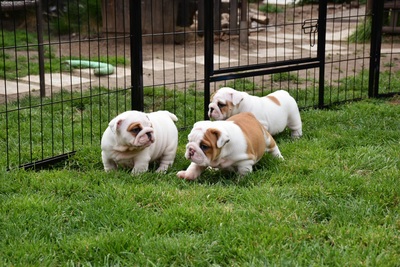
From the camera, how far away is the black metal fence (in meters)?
5.85

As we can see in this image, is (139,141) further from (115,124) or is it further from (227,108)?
(227,108)

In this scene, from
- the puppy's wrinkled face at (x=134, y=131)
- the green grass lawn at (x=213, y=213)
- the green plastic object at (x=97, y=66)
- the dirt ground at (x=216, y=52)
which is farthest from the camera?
the dirt ground at (x=216, y=52)

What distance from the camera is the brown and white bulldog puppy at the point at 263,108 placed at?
563cm

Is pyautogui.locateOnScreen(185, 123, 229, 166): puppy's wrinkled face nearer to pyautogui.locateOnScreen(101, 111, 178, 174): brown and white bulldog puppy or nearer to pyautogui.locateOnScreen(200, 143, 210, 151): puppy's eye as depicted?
pyautogui.locateOnScreen(200, 143, 210, 151): puppy's eye

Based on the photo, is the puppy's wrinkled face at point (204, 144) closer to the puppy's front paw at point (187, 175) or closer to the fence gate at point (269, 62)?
the puppy's front paw at point (187, 175)

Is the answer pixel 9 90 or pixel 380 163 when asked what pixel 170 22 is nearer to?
pixel 9 90

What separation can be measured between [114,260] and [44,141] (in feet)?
8.69

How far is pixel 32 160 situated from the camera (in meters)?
5.38

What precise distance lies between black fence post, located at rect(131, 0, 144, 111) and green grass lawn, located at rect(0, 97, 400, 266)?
679 millimetres

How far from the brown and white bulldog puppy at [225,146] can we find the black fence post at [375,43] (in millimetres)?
2928

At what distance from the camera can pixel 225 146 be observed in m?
4.77

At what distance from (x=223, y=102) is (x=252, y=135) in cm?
74

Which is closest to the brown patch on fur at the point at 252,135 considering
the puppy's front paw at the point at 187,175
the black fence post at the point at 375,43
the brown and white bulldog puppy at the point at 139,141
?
the puppy's front paw at the point at 187,175

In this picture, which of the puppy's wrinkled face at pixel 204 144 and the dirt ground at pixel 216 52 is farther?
the dirt ground at pixel 216 52
